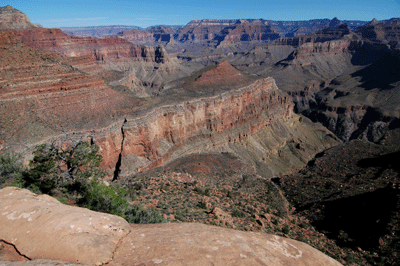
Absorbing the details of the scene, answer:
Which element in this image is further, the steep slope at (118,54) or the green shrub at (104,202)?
the steep slope at (118,54)

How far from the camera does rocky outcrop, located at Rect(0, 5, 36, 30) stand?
90.2 meters

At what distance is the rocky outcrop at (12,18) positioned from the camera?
9021 cm

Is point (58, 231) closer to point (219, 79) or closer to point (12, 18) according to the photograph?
point (219, 79)

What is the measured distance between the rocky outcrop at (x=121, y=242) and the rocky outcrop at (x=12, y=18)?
111 metres

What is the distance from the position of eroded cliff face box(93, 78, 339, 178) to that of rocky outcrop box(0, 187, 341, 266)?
2368cm

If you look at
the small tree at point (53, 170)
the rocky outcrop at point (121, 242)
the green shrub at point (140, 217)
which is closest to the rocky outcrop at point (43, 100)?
the small tree at point (53, 170)

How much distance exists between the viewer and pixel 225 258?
7488 millimetres

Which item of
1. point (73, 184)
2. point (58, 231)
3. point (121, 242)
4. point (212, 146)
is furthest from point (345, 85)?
point (58, 231)

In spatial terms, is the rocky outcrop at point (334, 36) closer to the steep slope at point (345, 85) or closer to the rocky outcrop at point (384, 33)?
the steep slope at point (345, 85)

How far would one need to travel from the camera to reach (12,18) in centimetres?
9181

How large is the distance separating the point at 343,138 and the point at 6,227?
292 ft

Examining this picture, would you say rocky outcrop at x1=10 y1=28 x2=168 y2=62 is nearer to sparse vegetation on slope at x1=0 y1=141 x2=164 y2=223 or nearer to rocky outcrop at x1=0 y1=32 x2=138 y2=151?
rocky outcrop at x1=0 y1=32 x2=138 y2=151

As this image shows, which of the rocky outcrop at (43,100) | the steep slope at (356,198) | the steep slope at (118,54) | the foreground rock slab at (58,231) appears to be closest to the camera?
the foreground rock slab at (58,231)

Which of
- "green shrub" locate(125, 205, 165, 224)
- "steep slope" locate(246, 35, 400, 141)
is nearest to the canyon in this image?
"green shrub" locate(125, 205, 165, 224)
